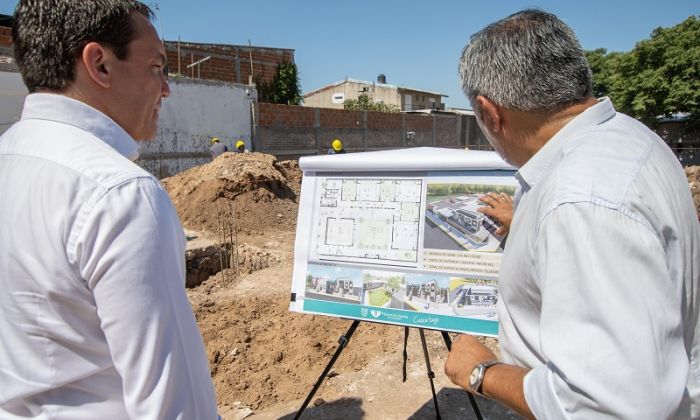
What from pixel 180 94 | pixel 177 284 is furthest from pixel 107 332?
pixel 180 94

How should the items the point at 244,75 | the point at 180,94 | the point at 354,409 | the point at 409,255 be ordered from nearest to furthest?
the point at 409,255 → the point at 354,409 → the point at 180,94 → the point at 244,75

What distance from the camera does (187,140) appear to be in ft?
54.9

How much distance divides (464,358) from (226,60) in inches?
983

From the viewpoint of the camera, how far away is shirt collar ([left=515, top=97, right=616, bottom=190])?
4.13ft

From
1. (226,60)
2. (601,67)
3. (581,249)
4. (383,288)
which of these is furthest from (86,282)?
(601,67)

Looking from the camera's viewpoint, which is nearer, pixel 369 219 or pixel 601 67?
pixel 369 219

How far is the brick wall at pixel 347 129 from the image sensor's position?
763 inches

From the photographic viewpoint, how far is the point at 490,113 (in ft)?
4.67

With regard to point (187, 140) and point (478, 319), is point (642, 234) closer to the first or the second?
point (478, 319)

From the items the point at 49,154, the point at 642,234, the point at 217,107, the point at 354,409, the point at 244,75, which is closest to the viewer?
the point at 642,234

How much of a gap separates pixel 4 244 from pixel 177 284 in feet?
1.37

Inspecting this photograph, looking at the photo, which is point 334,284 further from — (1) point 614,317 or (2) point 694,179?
(2) point 694,179

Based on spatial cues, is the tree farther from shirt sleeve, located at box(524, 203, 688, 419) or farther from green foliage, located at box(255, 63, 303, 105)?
shirt sleeve, located at box(524, 203, 688, 419)

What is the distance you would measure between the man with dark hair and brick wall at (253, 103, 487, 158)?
1807 cm
